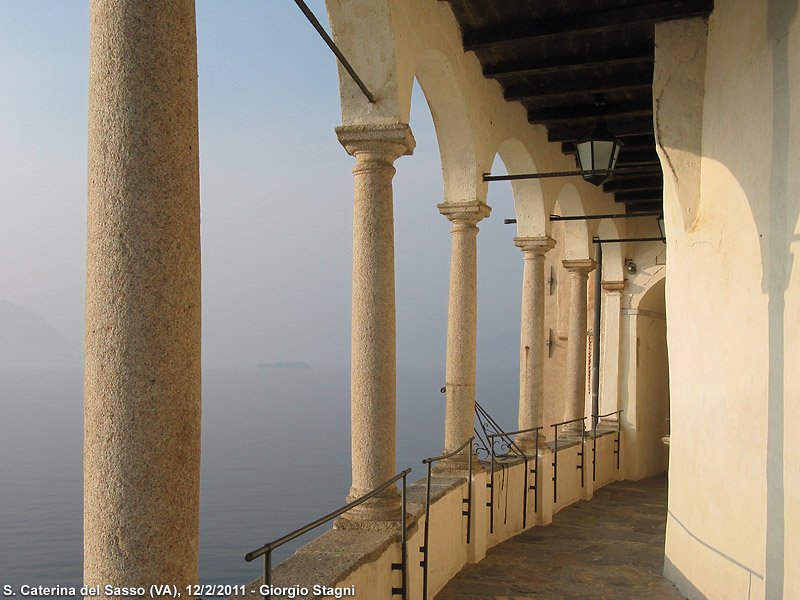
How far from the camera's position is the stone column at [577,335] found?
50.0 ft

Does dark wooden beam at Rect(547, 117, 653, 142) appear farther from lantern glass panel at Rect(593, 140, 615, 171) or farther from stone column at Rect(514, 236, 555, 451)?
lantern glass panel at Rect(593, 140, 615, 171)

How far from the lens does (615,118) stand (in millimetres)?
12016

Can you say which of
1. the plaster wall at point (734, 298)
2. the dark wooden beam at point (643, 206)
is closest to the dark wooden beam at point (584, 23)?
the plaster wall at point (734, 298)

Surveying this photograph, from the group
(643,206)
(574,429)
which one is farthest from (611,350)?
(574,429)

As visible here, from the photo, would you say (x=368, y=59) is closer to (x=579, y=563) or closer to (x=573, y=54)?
(x=573, y=54)

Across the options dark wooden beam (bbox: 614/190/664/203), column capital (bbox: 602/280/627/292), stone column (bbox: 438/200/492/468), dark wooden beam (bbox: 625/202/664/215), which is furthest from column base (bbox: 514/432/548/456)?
dark wooden beam (bbox: 625/202/664/215)

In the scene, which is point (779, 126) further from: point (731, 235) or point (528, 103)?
point (528, 103)

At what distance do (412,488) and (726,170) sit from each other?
434cm

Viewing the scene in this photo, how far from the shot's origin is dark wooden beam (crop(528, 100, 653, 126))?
1123 cm

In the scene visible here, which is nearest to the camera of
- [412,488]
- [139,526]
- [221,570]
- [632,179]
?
[139,526]

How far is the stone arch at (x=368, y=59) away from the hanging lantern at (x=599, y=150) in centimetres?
295

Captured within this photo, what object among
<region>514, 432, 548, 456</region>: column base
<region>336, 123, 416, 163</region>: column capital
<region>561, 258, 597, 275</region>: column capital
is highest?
<region>336, 123, 416, 163</region>: column capital

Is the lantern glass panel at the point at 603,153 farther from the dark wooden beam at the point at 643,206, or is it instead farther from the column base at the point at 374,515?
the dark wooden beam at the point at 643,206

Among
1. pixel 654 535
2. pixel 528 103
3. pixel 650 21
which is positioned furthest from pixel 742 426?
pixel 528 103
